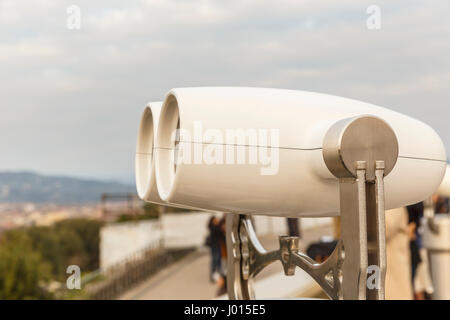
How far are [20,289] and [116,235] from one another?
3516mm

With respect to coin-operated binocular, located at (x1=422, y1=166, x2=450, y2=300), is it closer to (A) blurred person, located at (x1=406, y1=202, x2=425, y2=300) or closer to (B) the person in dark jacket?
(A) blurred person, located at (x1=406, y1=202, x2=425, y2=300)

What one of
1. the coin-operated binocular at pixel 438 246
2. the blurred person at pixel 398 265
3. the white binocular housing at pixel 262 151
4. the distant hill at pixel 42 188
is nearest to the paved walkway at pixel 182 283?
the coin-operated binocular at pixel 438 246

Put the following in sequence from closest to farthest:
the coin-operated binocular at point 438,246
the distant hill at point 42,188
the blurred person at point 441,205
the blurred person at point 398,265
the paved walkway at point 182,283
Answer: the blurred person at point 398,265 → the coin-operated binocular at point 438,246 → the blurred person at point 441,205 → the paved walkway at point 182,283 → the distant hill at point 42,188

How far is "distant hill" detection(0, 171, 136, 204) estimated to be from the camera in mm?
27516

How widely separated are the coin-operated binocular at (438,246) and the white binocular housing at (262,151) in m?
1.97

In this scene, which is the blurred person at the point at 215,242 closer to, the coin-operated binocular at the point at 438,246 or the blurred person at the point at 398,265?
the coin-operated binocular at the point at 438,246

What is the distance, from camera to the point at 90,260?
35969 millimetres

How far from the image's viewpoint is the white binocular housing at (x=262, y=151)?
700 millimetres

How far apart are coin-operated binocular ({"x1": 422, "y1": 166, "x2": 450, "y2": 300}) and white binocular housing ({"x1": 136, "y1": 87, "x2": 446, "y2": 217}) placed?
6.45ft

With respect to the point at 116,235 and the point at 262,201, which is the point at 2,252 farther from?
the point at 262,201

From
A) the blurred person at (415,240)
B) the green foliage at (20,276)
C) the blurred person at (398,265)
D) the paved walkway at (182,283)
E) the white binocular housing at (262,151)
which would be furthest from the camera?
the green foliage at (20,276)

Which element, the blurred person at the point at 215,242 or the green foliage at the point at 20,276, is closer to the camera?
the blurred person at the point at 215,242

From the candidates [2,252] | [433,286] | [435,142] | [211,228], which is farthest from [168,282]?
[2,252]

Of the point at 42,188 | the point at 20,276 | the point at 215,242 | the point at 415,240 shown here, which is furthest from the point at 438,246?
the point at 42,188
